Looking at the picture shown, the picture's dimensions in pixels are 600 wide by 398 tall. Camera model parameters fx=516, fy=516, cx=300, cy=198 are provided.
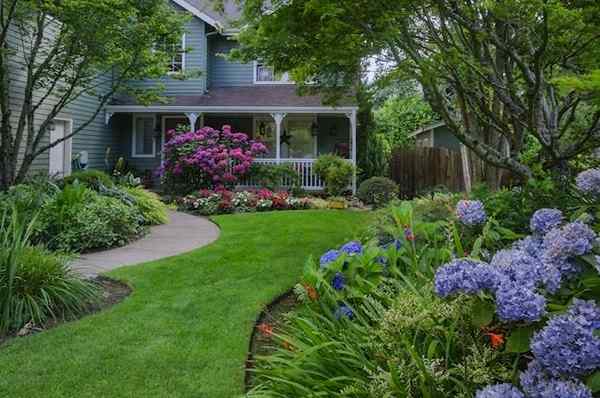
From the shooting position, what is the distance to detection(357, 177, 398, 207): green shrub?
1453 cm

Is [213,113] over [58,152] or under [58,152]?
over

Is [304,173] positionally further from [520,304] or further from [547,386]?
[547,386]

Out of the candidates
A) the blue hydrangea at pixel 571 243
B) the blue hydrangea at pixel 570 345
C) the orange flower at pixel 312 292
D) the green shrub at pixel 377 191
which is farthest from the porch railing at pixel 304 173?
the blue hydrangea at pixel 570 345

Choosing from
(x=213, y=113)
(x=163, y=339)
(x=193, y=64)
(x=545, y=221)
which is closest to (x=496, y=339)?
(x=545, y=221)

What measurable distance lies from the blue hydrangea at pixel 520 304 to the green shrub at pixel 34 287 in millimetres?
4049

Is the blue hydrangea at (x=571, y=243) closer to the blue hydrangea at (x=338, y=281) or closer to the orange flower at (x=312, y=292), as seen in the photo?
the orange flower at (x=312, y=292)

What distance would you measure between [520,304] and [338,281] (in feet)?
6.45

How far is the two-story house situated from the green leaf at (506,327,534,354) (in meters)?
15.3

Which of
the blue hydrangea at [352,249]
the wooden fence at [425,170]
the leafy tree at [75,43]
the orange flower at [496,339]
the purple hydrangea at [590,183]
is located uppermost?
the leafy tree at [75,43]

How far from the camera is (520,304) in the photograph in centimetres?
188

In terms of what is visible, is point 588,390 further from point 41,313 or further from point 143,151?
point 143,151

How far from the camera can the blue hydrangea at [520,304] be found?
1880mm

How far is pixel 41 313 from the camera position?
4574 mm

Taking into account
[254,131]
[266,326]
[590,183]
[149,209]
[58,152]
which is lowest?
[266,326]
